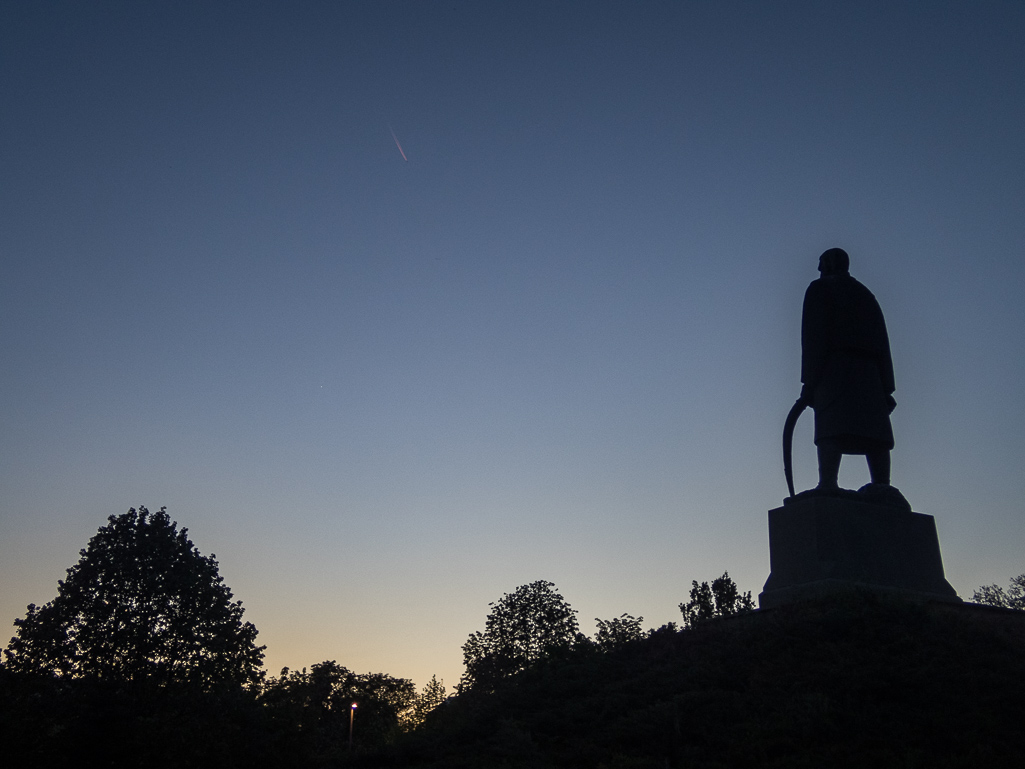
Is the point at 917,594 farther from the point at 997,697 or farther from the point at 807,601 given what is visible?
the point at 997,697

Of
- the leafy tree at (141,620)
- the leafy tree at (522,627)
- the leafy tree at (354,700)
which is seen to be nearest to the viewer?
the leafy tree at (141,620)

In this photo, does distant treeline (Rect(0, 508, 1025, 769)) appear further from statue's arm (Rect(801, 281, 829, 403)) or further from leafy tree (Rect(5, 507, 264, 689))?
statue's arm (Rect(801, 281, 829, 403))

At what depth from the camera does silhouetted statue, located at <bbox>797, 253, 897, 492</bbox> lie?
16562mm

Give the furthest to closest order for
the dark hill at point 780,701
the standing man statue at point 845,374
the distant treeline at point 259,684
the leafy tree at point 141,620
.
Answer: the leafy tree at point 141,620 → the standing man statue at point 845,374 → the distant treeline at point 259,684 → the dark hill at point 780,701

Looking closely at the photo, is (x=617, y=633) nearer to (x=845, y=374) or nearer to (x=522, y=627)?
(x=845, y=374)

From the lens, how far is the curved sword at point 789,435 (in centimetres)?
1725

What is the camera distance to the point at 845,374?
16984mm

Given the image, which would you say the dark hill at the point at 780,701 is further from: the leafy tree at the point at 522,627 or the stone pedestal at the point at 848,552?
the leafy tree at the point at 522,627

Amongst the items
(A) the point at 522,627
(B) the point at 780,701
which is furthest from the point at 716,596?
(B) the point at 780,701

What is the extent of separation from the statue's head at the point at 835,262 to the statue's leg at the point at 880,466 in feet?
13.3

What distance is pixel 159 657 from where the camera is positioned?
79.8 ft

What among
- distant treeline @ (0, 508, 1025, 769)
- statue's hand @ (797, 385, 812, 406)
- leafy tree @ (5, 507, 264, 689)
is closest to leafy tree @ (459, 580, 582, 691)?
distant treeline @ (0, 508, 1025, 769)

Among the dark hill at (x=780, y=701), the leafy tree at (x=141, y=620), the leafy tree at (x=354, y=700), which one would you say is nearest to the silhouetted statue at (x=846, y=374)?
the dark hill at (x=780, y=701)

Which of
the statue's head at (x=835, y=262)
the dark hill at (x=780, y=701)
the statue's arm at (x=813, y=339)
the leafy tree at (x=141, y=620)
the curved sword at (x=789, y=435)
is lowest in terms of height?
the dark hill at (x=780, y=701)
